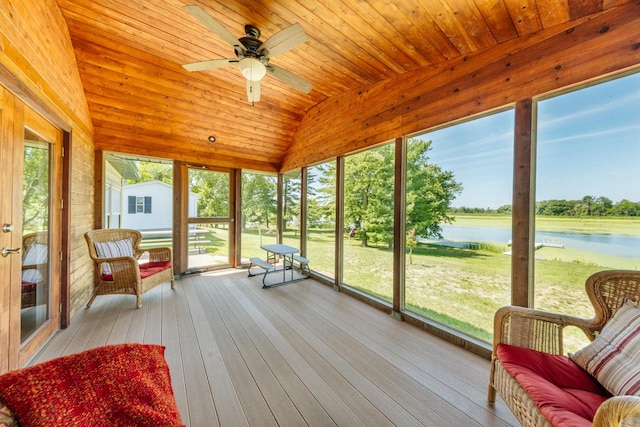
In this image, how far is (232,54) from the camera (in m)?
2.91

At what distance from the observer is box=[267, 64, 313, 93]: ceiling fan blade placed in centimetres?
231

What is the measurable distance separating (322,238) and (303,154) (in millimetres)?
1704

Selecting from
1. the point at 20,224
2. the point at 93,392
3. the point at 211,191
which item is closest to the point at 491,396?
the point at 93,392

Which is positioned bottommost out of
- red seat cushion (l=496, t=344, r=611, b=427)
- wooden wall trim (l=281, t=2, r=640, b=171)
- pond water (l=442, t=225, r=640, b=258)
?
red seat cushion (l=496, t=344, r=611, b=427)

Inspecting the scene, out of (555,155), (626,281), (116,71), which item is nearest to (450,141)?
(555,155)

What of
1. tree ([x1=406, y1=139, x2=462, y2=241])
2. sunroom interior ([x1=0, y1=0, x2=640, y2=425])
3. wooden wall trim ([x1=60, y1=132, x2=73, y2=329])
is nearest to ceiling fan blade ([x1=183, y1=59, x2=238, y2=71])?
sunroom interior ([x1=0, y1=0, x2=640, y2=425])

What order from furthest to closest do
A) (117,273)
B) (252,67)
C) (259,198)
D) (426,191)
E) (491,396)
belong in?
(259,198) < (117,273) < (426,191) < (252,67) < (491,396)

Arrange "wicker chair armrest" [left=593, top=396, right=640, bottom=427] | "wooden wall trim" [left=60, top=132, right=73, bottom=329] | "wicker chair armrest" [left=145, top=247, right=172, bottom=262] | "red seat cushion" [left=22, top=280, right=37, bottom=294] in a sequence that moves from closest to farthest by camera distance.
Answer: "wicker chair armrest" [left=593, top=396, right=640, bottom=427] → "red seat cushion" [left=22, top=280, right=37, bottom=294] → "wooden wall trim" [left=60, top=132, right=73, bottom=329] → "wicker chair armrest" [left=145, top=247, right=172, bottom=262]

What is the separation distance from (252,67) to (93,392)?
233 cm

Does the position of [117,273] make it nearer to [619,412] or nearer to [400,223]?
[400,223]

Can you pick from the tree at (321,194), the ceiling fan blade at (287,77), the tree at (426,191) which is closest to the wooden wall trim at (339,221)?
the tree at (321,194)

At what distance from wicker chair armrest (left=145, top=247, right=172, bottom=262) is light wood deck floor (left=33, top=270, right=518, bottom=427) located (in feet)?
2.12

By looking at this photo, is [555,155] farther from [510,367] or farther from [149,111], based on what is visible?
[149,111]

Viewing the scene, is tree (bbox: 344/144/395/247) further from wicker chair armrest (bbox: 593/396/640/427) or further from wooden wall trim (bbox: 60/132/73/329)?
wooden wall trim (bbox: 60/132/73/329)
